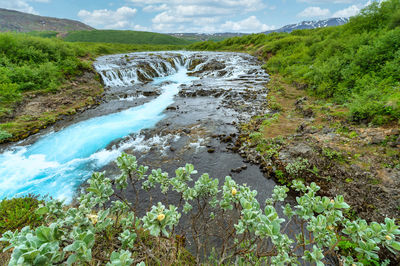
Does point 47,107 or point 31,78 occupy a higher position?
point 31,78

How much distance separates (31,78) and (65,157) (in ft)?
36.1

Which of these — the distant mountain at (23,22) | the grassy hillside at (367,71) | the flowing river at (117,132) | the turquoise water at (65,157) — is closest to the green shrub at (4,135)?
the flowing river at (117,132)

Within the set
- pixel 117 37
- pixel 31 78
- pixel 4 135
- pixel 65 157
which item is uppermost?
pixel 117 37

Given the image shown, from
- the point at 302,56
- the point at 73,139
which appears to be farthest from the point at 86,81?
the point at 302,56

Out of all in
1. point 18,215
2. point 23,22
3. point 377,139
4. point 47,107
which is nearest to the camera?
point 18,215

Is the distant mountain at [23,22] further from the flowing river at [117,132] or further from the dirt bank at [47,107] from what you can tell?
the flowing river at [117,132]

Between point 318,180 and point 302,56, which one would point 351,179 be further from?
point 302,56

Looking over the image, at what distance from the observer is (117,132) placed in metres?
11.0

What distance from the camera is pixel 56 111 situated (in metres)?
12.9

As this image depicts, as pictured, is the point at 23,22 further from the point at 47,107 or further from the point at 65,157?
the point at 65,157

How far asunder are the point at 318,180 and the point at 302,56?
2036 centimetres

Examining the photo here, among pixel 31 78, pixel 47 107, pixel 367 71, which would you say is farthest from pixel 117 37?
pixel 367 71

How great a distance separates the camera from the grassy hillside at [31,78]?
1122 centimetres

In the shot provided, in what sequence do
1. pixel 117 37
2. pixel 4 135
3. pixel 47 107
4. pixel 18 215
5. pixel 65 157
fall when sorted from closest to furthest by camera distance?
pixel 18 215 → pixel 65 157 → pixel 4 135 → pixel 47 107 → pixel 117 37
